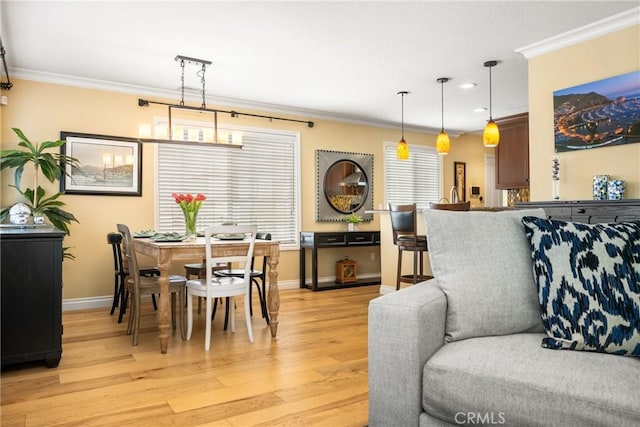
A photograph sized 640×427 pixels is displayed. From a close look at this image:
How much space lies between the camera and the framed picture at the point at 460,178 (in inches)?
321

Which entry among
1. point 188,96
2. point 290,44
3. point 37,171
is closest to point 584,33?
point 290,44

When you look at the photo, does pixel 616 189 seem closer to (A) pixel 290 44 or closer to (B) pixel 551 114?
(B) pixel 551 114

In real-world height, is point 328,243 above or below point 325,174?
below

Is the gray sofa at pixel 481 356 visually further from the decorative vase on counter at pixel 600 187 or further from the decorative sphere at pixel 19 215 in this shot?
the decorative sphere at pixel 19 215

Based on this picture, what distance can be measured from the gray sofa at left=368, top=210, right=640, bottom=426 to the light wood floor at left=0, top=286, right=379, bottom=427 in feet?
2.38

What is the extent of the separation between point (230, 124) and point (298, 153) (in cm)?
109

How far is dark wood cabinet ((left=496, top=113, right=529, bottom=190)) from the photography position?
5.58 meters

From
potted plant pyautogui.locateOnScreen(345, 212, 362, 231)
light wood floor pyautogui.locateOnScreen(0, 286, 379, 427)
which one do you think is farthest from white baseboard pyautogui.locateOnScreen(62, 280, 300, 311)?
potted plant pyautogui.locateOnScreen(345, 212, 362, 231)

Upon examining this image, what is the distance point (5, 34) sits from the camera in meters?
3.66

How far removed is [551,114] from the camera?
393 cm

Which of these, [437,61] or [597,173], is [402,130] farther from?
[597,173]

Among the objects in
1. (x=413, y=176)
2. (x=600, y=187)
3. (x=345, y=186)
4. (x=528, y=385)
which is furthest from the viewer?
(x=413, y=176)

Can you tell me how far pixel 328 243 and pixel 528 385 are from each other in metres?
4.91

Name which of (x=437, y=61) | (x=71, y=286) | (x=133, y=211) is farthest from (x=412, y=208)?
(x=71, y=286)
